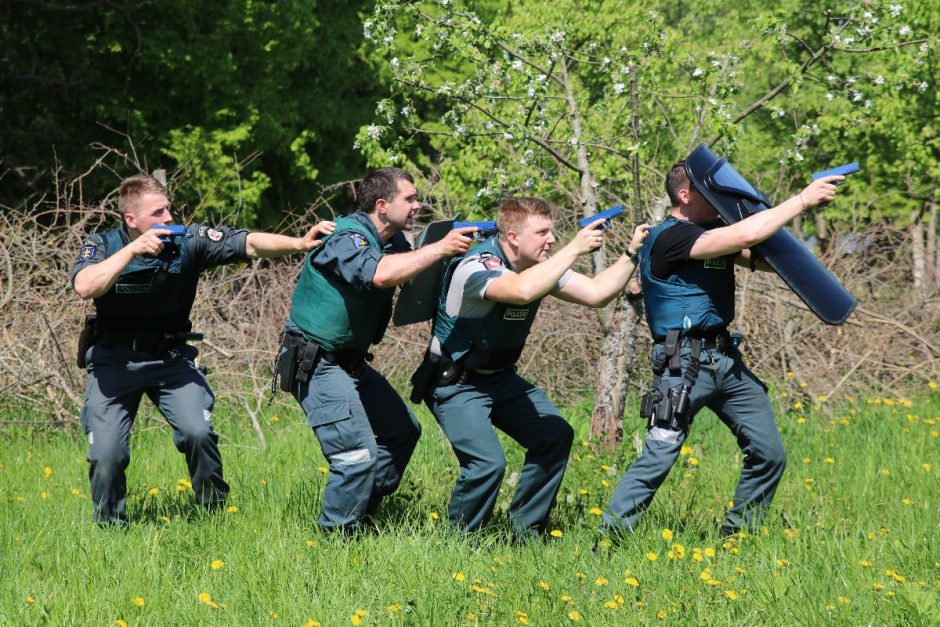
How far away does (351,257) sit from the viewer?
16.6ft

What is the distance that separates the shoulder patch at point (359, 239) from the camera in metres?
5.13

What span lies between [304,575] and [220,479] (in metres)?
1.26

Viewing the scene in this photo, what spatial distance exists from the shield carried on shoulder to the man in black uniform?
595mm

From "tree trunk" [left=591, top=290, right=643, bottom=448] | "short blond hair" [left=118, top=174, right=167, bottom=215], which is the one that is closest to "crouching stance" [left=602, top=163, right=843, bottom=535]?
"tree trunk" [left=591, top=290, right=643, bottom=448]

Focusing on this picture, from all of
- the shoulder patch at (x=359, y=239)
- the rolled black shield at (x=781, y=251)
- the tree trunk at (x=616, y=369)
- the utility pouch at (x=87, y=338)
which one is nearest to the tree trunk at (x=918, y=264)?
the tree trunk at (x=616, y=369)

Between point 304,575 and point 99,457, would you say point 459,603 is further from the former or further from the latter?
point 99,457

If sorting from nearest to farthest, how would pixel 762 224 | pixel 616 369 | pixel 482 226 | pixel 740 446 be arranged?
1. pixel 762 224
2. pixel 482 226
3. pixel 740 446
4. pixel 616 369

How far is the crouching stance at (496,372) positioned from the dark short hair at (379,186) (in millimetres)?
498

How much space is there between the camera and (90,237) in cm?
540

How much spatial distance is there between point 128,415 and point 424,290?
65.3 inches

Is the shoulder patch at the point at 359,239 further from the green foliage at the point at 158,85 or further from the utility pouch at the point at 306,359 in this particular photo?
the green foliage at the point at 158,85

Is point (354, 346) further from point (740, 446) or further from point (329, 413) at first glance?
point (740, 446)

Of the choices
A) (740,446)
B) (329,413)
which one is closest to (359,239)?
(329,413)

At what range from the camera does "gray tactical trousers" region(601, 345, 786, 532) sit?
516 cm
